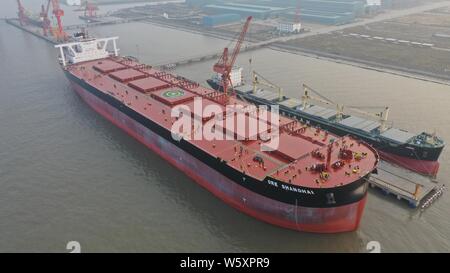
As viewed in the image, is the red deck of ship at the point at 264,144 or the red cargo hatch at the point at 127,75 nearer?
the red deck of ship at the point at 264,144

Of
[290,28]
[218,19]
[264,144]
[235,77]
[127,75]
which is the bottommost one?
[264,144]

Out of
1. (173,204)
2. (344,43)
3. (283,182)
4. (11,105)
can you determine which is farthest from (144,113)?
(344,43)

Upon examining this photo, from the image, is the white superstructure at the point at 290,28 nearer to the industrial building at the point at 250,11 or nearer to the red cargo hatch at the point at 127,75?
the industrial building at the point at 250,11

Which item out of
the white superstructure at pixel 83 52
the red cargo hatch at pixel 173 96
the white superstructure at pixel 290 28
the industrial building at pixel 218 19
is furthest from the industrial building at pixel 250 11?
the red cargo hatch at pixel 173 96

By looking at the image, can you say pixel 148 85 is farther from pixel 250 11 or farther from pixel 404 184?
pixel 250 11

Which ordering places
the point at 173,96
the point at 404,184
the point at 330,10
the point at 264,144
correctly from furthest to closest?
the point at 330,10 < the point at 173,96 < the point at 264,144 < the point at 404,184

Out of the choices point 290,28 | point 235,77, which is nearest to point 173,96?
point 235,77

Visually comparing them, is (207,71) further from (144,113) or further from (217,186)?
(217,186)
